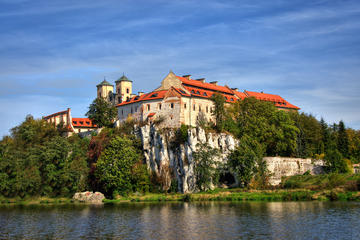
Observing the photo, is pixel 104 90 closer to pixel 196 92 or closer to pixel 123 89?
pixel 123 89

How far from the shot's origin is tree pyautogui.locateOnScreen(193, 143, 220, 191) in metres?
73.6

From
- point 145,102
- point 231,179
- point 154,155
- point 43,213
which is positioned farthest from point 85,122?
point 43,213

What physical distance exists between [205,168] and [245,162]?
6.82 metres

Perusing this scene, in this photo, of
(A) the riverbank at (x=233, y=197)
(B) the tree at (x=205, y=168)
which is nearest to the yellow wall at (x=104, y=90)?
(A) the riverbank at (x=233, y=197)

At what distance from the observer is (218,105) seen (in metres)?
Result: 85.6

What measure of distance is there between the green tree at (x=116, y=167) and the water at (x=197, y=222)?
613 inches

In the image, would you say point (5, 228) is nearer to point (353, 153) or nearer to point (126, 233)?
point (126, 233)

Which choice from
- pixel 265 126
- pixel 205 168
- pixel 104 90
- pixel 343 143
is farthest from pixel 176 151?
pixel 104 90

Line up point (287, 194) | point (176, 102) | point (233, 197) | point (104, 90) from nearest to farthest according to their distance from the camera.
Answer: point (287, 194)
point (233, 197)
point (176, 102)
point (104, 90)

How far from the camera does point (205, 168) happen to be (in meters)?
73.6

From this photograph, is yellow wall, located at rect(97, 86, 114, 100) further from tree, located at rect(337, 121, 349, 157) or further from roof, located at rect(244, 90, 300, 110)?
tree, located at rect(337, 121, 349, 157)

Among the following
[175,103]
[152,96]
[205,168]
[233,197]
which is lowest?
[233,197]

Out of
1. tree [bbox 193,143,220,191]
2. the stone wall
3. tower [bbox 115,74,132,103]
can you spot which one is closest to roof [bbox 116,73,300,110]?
tree [bbox 193,143,220,191]

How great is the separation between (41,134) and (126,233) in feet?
218
